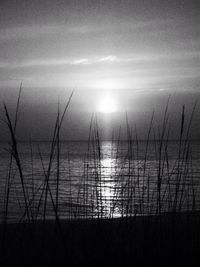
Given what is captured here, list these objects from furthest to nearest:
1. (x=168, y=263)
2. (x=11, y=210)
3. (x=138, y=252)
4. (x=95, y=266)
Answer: (x=11, y=210), (x=138, y=252), (x=168, y=263), (x=95, y=266)

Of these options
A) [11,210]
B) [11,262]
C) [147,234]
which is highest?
[147,234]

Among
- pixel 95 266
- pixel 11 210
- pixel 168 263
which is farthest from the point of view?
pixel 11 210

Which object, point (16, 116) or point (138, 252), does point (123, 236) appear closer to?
point (138, 252)

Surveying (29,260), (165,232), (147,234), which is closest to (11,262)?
(29,260)

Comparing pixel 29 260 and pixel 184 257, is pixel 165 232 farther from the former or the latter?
pixel 29 260

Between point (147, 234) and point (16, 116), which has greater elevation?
point (16, 116)

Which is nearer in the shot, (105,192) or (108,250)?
(108,250)

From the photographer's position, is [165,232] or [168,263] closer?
[168,263]

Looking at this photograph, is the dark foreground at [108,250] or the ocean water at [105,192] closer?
the dark foreground at [108,250]

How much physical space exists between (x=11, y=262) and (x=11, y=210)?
561 centimetres

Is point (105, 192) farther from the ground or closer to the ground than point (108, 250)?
closer to the ground

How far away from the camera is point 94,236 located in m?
1.78

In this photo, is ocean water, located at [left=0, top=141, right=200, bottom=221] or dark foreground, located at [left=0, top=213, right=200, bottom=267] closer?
dark foreground, located at [left=0, top=213, right=200, bottom=267]

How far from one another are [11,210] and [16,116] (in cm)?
608
